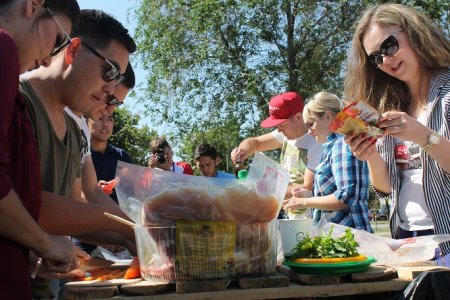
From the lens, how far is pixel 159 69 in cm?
1694

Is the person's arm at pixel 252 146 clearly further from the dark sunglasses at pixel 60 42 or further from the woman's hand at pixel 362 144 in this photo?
the dark sunglasses at pixel 60 42

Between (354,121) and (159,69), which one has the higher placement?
(159,69)

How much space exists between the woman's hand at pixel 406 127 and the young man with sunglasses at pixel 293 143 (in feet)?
6.67

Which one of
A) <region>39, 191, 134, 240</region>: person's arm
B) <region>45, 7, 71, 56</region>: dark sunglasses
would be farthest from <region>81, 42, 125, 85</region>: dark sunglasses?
<region>39, 191, 134, 240</region>: person's arm

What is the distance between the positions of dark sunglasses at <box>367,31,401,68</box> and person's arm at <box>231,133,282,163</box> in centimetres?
220

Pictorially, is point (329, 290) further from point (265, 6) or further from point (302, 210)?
point (265, 6)

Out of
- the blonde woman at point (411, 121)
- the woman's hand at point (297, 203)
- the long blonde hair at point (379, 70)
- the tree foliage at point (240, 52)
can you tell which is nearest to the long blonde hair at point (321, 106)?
the woman's hand at point (297, 203)

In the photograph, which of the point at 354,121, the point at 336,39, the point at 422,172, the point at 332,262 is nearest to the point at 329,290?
the point at 332,262

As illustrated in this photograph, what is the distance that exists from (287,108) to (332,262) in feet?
9.52

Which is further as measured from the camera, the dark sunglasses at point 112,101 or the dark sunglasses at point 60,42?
the dark sunglasses at point 112,101

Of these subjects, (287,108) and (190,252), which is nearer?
(190,252)

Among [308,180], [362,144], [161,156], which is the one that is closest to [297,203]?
[308,180]

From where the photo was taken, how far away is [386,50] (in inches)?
98.5

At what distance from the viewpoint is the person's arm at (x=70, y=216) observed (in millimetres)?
1901
